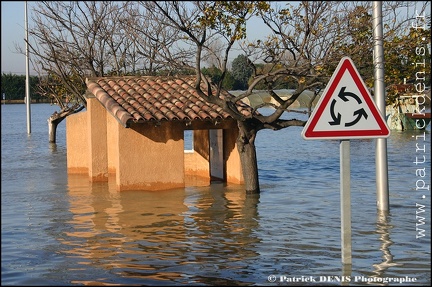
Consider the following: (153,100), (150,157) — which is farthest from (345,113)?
(153,100)

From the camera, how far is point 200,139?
21.8 meters

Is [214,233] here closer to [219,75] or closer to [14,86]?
[219,75]

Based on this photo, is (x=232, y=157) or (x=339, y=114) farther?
(x=232, y=157)

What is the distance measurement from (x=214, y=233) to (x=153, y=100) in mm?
6509

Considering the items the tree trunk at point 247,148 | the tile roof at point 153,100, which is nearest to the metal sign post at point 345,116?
the tree trunk at point 247,148

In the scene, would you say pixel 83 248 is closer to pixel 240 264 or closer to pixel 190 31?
pixel 240 264

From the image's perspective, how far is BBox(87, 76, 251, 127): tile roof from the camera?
59.5ft

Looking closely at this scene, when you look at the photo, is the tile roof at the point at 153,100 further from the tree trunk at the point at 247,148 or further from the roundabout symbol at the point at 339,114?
the roundabout symbol at the point at 339,114

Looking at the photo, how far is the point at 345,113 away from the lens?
767cm

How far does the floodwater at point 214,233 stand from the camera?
9.97 m

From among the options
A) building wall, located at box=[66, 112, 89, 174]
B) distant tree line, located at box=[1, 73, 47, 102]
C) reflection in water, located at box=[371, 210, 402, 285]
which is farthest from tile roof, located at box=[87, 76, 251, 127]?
distant tree line, located at box=[1, 73, 47, 102]

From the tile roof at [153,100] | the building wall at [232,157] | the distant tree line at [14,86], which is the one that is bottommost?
the building wall at [232,157]

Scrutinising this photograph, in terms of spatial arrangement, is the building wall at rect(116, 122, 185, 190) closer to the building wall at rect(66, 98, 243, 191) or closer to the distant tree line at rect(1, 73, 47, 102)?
the building wall at rect(66, 98, 243, 191)

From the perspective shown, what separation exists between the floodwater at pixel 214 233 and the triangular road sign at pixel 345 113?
1.49 metres
